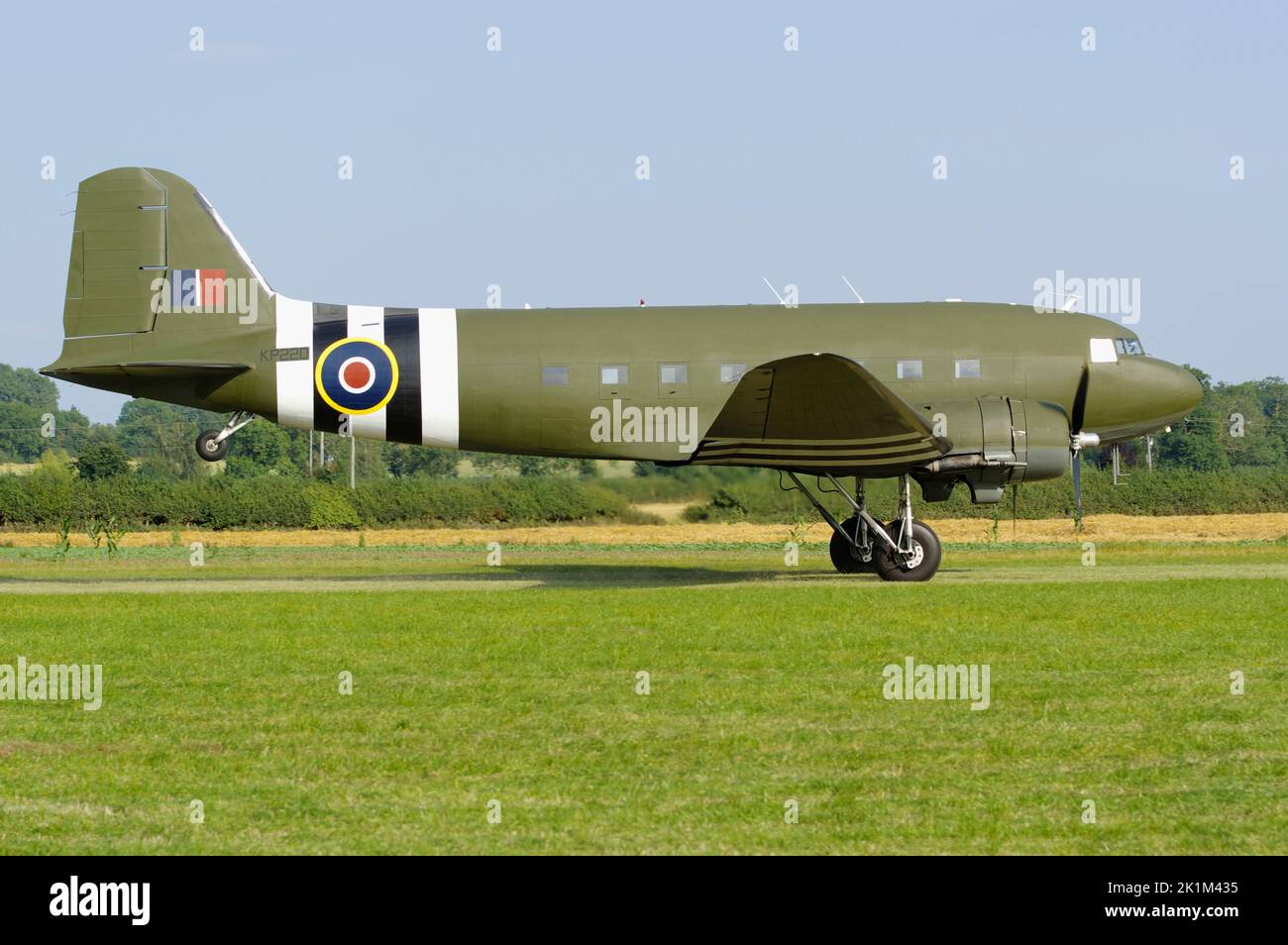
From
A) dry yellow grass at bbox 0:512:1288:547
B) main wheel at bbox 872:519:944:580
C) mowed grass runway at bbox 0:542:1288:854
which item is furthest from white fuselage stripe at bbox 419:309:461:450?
dry yellow grass at bbox 0:512:1288:547

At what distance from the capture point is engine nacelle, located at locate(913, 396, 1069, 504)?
1038 inches

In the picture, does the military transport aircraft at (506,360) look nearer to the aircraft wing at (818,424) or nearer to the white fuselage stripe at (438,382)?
the white fuselage stripe at (438,382)

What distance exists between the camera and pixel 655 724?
43.8 ft

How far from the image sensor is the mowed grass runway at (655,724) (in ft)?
31.6

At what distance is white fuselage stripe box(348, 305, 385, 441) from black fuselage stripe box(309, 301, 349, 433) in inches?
7.0

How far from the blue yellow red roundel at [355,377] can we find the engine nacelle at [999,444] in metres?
10.7

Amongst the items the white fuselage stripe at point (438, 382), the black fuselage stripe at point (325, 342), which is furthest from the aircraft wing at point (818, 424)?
the black fuselage stripe at point (325, 342)

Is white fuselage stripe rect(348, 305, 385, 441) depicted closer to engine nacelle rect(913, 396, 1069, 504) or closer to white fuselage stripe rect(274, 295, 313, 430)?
white fuselage stripe rect(274, 295, 313, 430)

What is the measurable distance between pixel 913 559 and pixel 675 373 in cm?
601

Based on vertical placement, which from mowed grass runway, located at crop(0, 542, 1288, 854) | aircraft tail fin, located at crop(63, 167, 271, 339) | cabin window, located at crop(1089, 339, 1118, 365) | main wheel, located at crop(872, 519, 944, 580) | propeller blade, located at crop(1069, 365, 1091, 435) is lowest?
mowed grass runway, located at crop(0, 542, 1288, 854)

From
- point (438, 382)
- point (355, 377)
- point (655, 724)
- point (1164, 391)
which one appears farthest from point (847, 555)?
point (655, 724)

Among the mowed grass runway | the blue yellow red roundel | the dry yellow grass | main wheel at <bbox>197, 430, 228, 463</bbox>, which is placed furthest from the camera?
the dry yellow grass

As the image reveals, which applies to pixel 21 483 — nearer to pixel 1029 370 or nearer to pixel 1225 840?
pixel 1029 370

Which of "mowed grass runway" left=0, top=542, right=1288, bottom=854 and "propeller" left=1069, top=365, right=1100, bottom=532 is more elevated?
"propeller" left=1069, top=365, right=1100, bottom=532
